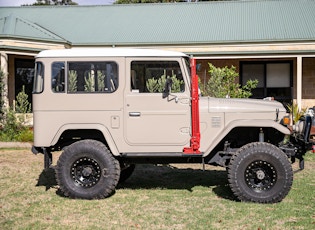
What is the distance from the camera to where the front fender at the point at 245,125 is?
697 centimetres

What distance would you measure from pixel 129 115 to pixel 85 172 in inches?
45.2

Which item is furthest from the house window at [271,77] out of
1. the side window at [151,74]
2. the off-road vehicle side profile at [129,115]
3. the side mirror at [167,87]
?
the side mirror at [167,87]

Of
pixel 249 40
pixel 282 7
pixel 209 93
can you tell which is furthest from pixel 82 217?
pixel 282 7

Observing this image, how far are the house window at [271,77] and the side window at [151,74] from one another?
11.0 m

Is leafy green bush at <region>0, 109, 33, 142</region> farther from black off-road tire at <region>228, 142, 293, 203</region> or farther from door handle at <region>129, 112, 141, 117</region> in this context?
black off-road tire at <region>228, 142, 293, 203</region>

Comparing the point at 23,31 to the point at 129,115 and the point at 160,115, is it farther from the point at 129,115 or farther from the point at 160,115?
the point at 160,115

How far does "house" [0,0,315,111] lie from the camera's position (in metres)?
16.2

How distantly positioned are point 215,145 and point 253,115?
2.57 ft

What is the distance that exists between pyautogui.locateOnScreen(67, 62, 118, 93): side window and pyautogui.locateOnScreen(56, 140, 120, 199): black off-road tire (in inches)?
33.2

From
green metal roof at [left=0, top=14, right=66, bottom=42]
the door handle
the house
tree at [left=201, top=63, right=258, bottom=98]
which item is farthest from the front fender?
green metal roof at [left=0, top=14, right=66, bottom=42]

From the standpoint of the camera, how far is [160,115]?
7.11 metres

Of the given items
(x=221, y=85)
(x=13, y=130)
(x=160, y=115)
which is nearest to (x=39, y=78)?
(x=160, y=115)

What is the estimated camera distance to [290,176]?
22.4 ft

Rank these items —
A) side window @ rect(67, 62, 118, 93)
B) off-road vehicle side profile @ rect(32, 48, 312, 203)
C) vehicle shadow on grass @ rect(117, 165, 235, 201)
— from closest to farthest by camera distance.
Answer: off-road vehicle side profile @ rect(32, 48, 312, 203), side window @ rect(67, 62, 118, 93), vehicle shadow on grass @ rect(117, 165, 235, 201)
